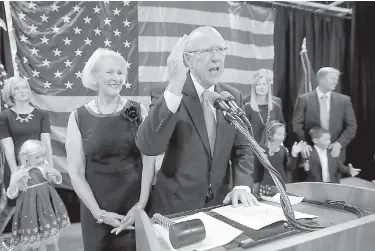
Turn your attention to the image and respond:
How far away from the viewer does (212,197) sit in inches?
54.7

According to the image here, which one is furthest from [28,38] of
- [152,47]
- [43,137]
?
[152,47]

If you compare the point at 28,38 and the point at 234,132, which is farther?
the point at 28,38

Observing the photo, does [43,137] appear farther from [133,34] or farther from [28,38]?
[133,34]

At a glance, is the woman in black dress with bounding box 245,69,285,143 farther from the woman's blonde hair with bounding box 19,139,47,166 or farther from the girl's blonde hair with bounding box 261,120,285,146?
the woman's blonde hair with bounding box 19,139,47,166

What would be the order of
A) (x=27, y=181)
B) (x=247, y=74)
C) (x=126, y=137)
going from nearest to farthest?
1. (x=126, y=137)
2. (x=27, y=181)
3. (x=247, y=74)

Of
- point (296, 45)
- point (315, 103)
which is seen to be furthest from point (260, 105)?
point (296, 45)

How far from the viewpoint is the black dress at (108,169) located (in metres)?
1.67

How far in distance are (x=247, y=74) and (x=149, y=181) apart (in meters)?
3.29

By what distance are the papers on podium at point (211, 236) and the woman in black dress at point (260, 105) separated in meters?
2.71

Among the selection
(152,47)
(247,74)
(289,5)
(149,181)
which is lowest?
(149,181)

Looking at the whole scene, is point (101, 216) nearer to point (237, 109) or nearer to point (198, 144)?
point (198, 144)

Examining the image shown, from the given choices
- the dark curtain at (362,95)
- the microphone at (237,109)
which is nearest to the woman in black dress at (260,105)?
the dark curtain at (362,95)

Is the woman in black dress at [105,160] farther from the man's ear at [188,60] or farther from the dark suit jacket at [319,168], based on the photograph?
the dark suit jacket at [319,168]

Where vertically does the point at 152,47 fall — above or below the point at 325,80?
above
